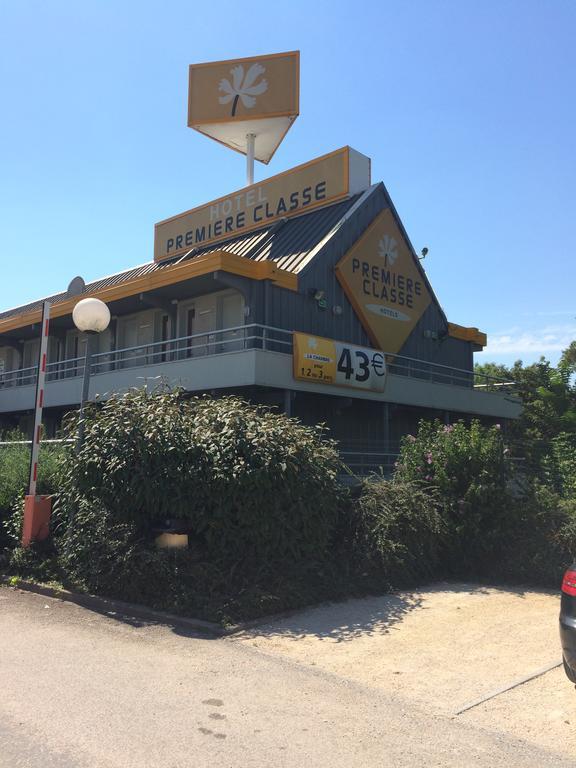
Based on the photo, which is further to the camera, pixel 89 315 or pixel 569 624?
pixel 89 315

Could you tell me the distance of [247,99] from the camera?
26328mm

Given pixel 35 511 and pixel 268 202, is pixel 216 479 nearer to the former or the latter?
pixel 35 511

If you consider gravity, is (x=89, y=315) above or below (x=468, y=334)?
below

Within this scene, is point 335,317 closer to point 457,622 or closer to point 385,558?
point 385,558

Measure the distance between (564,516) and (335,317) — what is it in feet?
39.4

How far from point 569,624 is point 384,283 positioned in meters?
19.3

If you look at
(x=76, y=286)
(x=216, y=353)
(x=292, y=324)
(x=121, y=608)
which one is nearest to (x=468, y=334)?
(x=292, y=324)

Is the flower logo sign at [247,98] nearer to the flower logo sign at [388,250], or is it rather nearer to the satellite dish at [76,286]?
the flower logo sign at [388,250]

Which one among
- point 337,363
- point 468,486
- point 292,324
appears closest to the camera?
point 468,486

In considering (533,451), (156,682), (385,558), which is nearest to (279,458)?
(385,558)

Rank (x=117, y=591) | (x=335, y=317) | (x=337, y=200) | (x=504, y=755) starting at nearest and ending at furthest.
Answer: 1. (x=504, y=755)
2. (x=117, y=591)
3. (x=335, y=317)
4. (x=337, y=200)

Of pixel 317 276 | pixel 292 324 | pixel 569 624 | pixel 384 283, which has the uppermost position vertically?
pixel 384 283

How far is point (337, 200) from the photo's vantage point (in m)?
22.7

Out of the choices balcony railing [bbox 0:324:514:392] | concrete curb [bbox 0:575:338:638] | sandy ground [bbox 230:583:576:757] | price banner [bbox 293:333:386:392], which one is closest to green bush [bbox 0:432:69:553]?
concrete curb [bbox 0:575:338:638]
